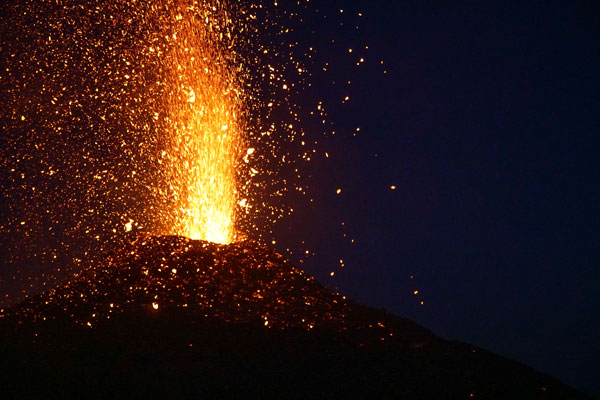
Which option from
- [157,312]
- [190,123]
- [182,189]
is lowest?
[157,312]

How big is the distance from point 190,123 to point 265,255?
142 inches

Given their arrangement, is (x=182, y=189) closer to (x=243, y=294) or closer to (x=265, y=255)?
(x=265, y=255)

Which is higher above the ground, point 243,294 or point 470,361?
point 243,294

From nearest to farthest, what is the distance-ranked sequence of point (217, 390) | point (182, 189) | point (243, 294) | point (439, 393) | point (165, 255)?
point (217, 390)
point (439, 393)
point (243, 294)
point (165, 255)
point (182, 189)

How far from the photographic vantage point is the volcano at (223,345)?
20.1 feet

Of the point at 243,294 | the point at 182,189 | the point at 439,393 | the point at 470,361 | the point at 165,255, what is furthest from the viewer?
the point at 182,189

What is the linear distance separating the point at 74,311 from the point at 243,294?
2.14 m

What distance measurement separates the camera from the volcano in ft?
20.1

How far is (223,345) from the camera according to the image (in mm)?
6938

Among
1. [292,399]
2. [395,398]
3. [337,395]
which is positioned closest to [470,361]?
[395,398]

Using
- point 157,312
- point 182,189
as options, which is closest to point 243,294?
point 157,312

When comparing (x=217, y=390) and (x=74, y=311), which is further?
(x=74, y=311)

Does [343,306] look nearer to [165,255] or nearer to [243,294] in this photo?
[243,294]

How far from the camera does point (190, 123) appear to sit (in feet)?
40.6
